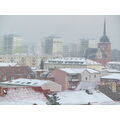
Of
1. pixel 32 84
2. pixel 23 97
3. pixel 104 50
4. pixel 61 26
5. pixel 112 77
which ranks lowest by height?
pixel 23 97

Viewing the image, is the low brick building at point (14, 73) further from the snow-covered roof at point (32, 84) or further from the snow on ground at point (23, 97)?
the snow on ground at point (23, 97)

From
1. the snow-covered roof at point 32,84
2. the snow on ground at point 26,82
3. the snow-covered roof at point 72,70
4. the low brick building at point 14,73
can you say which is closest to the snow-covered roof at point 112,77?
the snow-covered roof at point 72,70

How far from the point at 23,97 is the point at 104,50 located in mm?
1402

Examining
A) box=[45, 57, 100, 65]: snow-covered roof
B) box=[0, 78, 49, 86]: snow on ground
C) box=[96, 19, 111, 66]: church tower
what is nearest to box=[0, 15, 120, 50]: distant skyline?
box=[96, 19, 111, 66]: church tower

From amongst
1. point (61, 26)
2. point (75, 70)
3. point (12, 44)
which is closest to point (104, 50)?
point (75, 70)

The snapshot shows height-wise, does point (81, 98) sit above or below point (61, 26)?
below

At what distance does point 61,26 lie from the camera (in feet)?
23.2

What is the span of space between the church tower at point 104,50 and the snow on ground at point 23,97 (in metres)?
1.04

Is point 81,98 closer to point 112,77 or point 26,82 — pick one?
point 112,77

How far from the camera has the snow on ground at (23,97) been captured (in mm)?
7188

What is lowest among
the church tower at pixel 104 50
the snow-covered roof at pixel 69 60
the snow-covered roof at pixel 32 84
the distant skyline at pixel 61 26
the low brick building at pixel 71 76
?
the snow-covered roof at pixel 32 84

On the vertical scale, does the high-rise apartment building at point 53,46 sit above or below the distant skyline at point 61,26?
below
